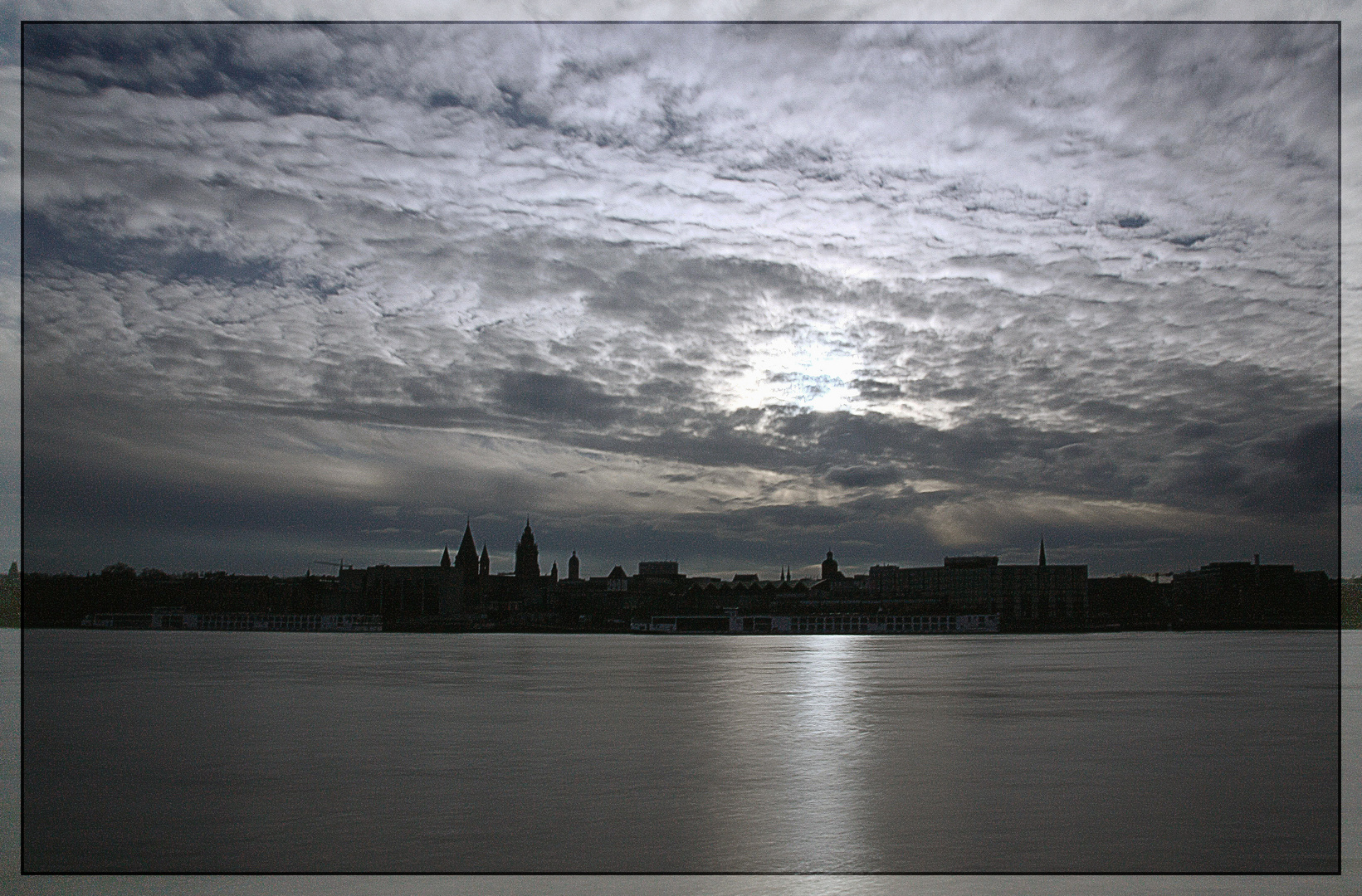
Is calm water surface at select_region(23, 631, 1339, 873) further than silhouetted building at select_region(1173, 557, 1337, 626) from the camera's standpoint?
No

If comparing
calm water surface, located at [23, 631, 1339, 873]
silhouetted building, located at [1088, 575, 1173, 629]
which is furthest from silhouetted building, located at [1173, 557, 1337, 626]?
calm water surface, located at [23, 631, 1339, 873]

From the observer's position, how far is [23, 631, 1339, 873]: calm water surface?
9.67 metres

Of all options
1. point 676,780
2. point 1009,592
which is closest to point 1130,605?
point 1009,592

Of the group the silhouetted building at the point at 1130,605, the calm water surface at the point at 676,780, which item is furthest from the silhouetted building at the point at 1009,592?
the calm water surface at the point at 676,780

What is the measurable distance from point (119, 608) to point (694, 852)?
13441 cm

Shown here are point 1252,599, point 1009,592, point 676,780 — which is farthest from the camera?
point 1009,592

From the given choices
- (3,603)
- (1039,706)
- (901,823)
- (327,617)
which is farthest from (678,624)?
(901,823)

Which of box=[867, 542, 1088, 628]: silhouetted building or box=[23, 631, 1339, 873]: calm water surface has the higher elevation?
box=[23, 631, 1339, 873]: calm water surface

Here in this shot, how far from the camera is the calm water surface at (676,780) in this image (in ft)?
31.7

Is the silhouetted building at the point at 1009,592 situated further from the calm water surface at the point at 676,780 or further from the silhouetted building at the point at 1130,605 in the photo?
the calm water surface at the point at 676,780

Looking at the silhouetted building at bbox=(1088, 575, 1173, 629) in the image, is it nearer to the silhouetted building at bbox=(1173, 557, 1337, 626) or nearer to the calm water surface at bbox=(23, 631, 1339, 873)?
the silhouetted building at bbox=(1173, 557, 1337, 626)

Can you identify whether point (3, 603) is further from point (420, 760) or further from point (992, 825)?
point (992, 825)

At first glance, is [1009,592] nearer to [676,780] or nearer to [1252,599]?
[1252,599]

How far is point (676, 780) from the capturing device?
1362 centimetres
